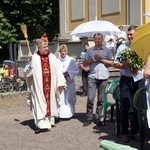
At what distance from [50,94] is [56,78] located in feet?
1.26

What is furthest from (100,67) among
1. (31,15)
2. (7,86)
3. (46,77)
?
(31,15)

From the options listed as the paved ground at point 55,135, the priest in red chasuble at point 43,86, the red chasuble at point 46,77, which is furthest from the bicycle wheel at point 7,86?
the red chasuble at point 46,77

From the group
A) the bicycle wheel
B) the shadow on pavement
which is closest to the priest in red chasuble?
the shadow on pavement

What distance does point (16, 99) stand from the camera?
13.7m

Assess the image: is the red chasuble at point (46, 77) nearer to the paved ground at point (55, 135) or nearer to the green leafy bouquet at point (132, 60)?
the paved ground at point (55, 135)

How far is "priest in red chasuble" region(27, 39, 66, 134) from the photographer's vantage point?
9250mm

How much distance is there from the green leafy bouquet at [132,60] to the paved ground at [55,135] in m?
1.34

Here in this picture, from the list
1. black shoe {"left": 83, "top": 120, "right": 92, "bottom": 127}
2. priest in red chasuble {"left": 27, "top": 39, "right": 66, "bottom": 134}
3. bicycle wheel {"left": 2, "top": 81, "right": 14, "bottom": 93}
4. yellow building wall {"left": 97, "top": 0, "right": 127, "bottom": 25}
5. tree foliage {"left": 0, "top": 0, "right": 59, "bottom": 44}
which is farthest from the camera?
tree foliage {"left": 0, "top": 0, "right": 59, "bottom": 44}

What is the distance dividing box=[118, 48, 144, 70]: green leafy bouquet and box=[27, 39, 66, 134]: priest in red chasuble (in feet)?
7.45

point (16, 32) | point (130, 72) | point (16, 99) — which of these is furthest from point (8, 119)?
point (16, 32)

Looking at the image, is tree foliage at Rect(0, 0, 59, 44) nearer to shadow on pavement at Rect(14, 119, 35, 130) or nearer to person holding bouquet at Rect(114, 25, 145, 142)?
shadow on pavement at Rect(14, 119, 35, 130)

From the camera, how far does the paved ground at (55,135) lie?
7875mm

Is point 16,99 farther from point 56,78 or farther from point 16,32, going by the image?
point 16,32

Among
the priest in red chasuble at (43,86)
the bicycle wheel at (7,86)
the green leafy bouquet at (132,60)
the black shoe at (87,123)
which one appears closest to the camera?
the green leafy bouquet at (132,60)
